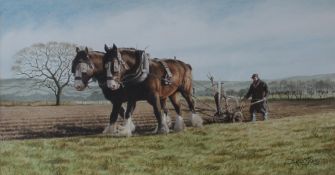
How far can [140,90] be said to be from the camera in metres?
6.75

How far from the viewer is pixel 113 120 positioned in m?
6.80

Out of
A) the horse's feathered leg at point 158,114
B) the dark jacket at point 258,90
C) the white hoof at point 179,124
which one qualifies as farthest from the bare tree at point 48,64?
the dark jacket at point 258,90

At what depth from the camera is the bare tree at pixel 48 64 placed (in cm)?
Answer: 701

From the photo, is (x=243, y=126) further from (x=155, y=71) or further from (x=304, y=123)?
(x=155, y=71)

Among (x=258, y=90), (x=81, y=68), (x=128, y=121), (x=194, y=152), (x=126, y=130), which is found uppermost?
(x=81, y=68)

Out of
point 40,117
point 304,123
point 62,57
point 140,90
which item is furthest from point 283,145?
point 40,117

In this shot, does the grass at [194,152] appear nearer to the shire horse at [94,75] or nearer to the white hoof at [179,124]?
the white hoof at [179,124]

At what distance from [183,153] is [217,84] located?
6.09 feet

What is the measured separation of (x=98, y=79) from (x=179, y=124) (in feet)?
4.17

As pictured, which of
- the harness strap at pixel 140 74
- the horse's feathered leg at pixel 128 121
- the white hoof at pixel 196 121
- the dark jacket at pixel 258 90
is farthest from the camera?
the dark jacket at pixel 258 90

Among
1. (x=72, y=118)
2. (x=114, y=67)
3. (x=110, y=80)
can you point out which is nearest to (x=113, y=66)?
(x=114, y=67)

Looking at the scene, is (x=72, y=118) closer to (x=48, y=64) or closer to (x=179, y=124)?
(x=48, y=64)

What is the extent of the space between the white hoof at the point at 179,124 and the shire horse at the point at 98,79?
0.58 m

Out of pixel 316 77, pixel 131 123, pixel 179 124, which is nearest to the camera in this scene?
pixel 131 123
